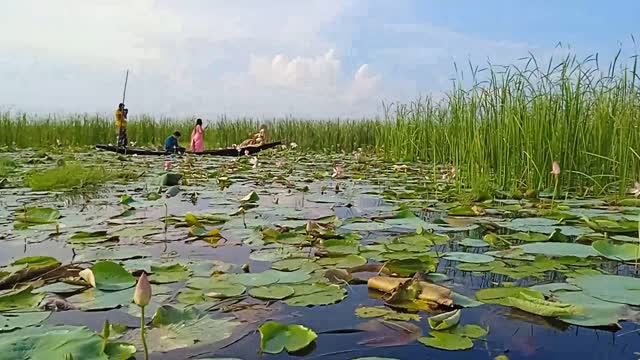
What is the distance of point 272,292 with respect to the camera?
1677 millimetres

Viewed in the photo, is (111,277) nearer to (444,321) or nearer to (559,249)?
(444,321)

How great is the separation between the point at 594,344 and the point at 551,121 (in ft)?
9.90

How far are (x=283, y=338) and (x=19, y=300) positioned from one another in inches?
33.4

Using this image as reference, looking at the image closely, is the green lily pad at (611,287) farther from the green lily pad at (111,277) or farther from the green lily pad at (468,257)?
the green lily pad at (111,277)

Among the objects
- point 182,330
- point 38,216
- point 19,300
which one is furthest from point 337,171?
point 182,330

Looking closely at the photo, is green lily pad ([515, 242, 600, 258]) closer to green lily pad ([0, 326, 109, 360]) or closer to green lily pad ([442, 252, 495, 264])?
green lily pad ([442, 252, 495, 264])

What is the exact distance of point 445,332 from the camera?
1333 mm

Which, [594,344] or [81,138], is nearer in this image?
[594,344]

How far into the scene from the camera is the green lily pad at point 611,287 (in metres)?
1.52

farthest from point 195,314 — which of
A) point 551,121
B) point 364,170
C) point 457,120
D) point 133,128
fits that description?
point 133,128

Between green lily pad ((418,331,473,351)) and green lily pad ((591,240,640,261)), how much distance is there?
1.04m

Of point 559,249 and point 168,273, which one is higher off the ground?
point 559,249

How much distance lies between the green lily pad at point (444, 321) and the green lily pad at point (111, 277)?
38.8 inches

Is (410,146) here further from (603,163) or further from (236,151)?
(603,163)
